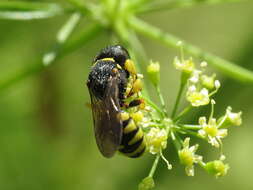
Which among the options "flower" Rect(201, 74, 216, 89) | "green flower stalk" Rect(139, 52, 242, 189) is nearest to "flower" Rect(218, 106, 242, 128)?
"green flower stalk" Rect(139, 52, 242, 189)

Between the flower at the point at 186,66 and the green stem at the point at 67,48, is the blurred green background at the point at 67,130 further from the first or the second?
the flower at the point at 186,66

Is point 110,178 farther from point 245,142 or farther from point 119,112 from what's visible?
point 119,112

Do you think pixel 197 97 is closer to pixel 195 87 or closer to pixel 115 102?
pixel 195 87

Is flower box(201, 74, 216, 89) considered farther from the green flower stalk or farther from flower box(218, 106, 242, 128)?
flower box(218, 106, 242, 128)

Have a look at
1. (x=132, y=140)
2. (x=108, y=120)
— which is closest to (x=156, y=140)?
(x=132, y=140)

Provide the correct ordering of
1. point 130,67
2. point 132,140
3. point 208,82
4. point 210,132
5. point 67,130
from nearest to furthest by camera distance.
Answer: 1. point 132,140
2. point 210,132
3. point 208,82
4. point 130,67
5. point 67,130

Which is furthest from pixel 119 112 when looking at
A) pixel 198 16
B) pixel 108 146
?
pixel 198 16

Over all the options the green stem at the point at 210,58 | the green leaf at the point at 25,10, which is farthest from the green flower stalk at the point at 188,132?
the green leaf at the point at 25,10
